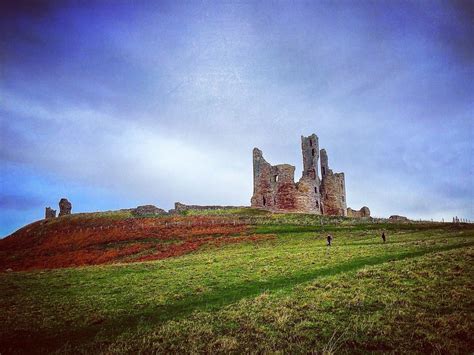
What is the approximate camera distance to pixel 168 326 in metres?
13.3

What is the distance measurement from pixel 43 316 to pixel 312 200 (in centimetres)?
5607

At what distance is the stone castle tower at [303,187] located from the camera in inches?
2612

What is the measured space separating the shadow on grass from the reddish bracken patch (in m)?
18.0

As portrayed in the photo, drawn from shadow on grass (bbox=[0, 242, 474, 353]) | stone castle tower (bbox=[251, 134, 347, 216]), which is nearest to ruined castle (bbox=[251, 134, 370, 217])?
stone castle tower (bbox=[251, 134, 347, 216])

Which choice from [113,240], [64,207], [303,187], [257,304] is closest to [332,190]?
[303,187]

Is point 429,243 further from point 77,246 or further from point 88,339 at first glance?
point 77,246

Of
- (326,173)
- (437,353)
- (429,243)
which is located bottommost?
(437,353)

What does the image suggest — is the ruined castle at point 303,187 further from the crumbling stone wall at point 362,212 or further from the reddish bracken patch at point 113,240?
the reddish bracken patch at point 113,240

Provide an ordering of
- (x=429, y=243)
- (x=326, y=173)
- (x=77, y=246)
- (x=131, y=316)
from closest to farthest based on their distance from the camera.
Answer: (x=131, y=316), (x=429, y=243), (x=77, y=246), (x=326, y=173)

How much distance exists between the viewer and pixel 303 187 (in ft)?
220

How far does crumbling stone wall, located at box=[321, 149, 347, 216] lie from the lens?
233 feet

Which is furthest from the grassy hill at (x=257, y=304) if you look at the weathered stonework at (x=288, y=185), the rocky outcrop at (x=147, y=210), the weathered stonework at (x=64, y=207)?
the weathered stonework at (x=64, y=207)

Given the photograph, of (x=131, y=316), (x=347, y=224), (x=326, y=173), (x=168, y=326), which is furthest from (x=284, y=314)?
(x=326, y=173)

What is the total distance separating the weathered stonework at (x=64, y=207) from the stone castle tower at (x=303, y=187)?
4002 centimetres
